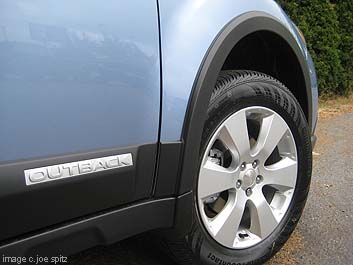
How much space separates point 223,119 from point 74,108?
805mm

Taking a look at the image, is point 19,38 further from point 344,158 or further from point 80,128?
point 344,158

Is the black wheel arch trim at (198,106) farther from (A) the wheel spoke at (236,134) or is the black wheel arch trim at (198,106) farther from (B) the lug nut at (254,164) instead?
(B) the lug nut at (254,164)

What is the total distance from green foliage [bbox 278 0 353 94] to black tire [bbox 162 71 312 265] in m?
4.23

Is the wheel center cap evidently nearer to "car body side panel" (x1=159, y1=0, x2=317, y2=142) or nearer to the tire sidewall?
the tire sidewall

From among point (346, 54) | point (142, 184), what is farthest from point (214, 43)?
point (346, 54)

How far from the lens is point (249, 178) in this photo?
8.12 feet

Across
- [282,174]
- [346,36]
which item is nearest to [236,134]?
[282,174]

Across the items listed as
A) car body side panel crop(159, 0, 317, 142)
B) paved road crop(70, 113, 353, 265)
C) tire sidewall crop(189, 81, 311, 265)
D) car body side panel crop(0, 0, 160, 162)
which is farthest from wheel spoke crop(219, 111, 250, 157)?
paved road crop(70, 113, 353, 265)

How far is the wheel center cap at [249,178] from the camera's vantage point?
8.07 feet

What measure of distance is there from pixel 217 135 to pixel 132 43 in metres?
0.66

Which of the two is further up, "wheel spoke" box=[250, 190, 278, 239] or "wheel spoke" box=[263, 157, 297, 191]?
"wheel spoke" box=[263, 157, 297, 191]

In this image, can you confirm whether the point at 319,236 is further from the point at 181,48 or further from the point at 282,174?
the point at 181,48

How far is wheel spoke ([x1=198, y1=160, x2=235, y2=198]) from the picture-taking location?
2.26m

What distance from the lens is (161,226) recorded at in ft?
6.88
